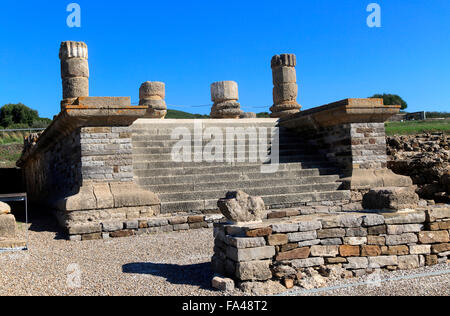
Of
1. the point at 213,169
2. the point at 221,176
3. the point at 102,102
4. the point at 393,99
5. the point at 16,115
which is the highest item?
the point at 393,99

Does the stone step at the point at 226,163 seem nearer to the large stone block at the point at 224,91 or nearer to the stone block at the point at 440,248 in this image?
the stone block at the point at 440,248

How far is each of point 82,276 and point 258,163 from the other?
570 centimetres

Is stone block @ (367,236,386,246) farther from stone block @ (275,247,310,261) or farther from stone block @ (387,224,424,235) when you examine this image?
stone block @ (275,247,310,261)

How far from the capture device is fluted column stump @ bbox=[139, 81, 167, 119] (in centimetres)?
1442

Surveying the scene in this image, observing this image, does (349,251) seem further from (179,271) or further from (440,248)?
(179,271)

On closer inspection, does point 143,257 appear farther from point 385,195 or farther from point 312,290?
point 385,195

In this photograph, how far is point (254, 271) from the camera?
14.3 feet

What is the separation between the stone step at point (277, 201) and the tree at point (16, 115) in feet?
122

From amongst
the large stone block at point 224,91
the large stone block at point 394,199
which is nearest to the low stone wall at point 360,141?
the large stone block at point 394,199

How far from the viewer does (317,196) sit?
876cm

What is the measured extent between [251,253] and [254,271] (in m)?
0.18

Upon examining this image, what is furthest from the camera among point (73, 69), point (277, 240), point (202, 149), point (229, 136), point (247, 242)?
point (73, 69)

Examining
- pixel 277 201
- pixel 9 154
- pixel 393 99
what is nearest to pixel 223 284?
pixel 277 201
